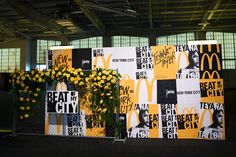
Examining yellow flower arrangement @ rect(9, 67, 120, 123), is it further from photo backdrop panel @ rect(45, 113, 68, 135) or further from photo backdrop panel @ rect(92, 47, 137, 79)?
photo backdrop panel @ rect(45, 113, 68, 135)

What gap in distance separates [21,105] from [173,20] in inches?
340

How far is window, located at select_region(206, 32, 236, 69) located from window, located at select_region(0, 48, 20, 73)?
11858mm

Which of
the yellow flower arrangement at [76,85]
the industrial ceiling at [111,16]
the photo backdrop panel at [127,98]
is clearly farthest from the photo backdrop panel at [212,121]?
the industrial ceiling at [111,16]

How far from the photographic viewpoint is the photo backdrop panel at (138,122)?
4922 millimetres

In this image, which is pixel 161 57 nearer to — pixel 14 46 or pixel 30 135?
pixel 30 135

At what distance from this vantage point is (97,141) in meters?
4.67

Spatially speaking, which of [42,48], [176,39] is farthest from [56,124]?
[42,48]

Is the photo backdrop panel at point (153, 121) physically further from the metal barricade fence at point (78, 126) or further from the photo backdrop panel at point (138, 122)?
the metal barricade fence at point (78, 126)

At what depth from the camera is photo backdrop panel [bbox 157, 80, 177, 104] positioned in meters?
4.92

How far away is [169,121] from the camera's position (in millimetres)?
4906

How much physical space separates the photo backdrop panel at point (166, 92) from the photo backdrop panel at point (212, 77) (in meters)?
0.55

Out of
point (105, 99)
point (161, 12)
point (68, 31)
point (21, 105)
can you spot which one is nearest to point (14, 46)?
point (68, 31)

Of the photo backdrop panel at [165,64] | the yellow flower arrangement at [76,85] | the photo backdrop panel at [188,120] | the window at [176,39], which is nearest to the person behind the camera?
the yellow flower arrangement at [76,85]

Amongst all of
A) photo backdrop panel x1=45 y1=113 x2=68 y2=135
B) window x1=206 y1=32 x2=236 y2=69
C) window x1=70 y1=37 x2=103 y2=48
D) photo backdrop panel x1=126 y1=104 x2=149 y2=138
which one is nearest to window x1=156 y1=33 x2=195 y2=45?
window x1=206 y1=32 x2=236 y2=69
